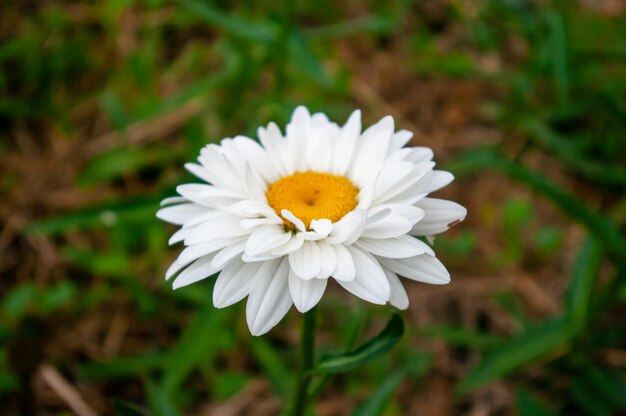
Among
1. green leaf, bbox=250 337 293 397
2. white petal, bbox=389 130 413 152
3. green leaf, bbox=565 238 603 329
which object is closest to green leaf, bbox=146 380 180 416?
green leaf, bbox=250 337 293 397

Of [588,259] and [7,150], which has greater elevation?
[7,150]

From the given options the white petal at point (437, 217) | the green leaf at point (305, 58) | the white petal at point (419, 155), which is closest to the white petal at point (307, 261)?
the white petal at point (437, 217)

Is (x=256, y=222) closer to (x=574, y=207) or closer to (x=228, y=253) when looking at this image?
(x=228, y=253)

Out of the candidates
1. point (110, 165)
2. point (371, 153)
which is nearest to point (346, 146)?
point (371, 153)

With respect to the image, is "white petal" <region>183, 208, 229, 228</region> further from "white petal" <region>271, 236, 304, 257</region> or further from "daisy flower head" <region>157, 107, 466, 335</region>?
"white petal" <region>271, 236, 304, 257</region>

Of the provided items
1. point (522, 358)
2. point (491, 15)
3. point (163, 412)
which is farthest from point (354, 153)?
point (491, 15)

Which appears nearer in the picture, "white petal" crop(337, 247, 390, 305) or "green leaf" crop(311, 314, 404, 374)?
"white petal" crop(337, 247, 390, 305)

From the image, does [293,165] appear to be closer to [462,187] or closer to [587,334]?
[587,334]
